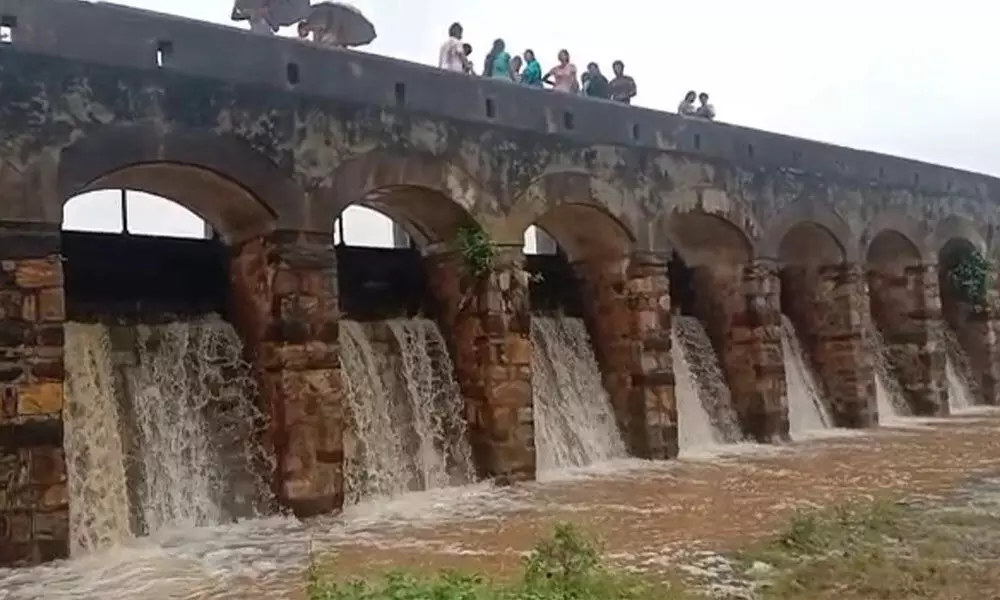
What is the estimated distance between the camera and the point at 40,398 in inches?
233

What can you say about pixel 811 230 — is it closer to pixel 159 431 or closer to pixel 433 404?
pixel 433 404

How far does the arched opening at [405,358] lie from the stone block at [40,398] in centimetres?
236

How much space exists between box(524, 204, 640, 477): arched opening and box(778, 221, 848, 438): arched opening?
2.95 metres

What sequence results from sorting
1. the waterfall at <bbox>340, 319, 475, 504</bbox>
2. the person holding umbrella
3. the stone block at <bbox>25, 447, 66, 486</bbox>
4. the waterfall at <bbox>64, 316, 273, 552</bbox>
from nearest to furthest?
the stone block at <bbox>25, 447, 66, 486</bbox>, the waterfall at <bbox>64, 316, 273, 552</bbox>, the waterfall at <bbox>340, 319, 475, 504</bbox>, the person holding umbrella

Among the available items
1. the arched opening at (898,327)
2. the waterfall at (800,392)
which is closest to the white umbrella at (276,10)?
the waterfall at (800,392)

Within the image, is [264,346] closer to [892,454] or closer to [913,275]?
[892,454]

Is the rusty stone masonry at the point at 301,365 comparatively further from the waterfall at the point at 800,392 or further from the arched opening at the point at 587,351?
the waterfall at the point at 800,392

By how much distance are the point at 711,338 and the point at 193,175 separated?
21.7 ft

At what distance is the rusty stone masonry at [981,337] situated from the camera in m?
14.4

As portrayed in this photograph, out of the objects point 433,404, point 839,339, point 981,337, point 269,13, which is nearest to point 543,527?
point 433,404

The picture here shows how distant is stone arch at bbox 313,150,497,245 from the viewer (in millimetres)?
7578

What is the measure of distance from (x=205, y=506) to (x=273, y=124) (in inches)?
110

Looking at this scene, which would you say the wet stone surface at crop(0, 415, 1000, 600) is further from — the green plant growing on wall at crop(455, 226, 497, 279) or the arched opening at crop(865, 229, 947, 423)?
the arched opening at crop(865, 229, 947, 423)

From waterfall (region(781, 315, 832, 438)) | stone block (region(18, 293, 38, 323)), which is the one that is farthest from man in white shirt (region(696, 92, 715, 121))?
stone block (region(18, 293, 38, 323))
